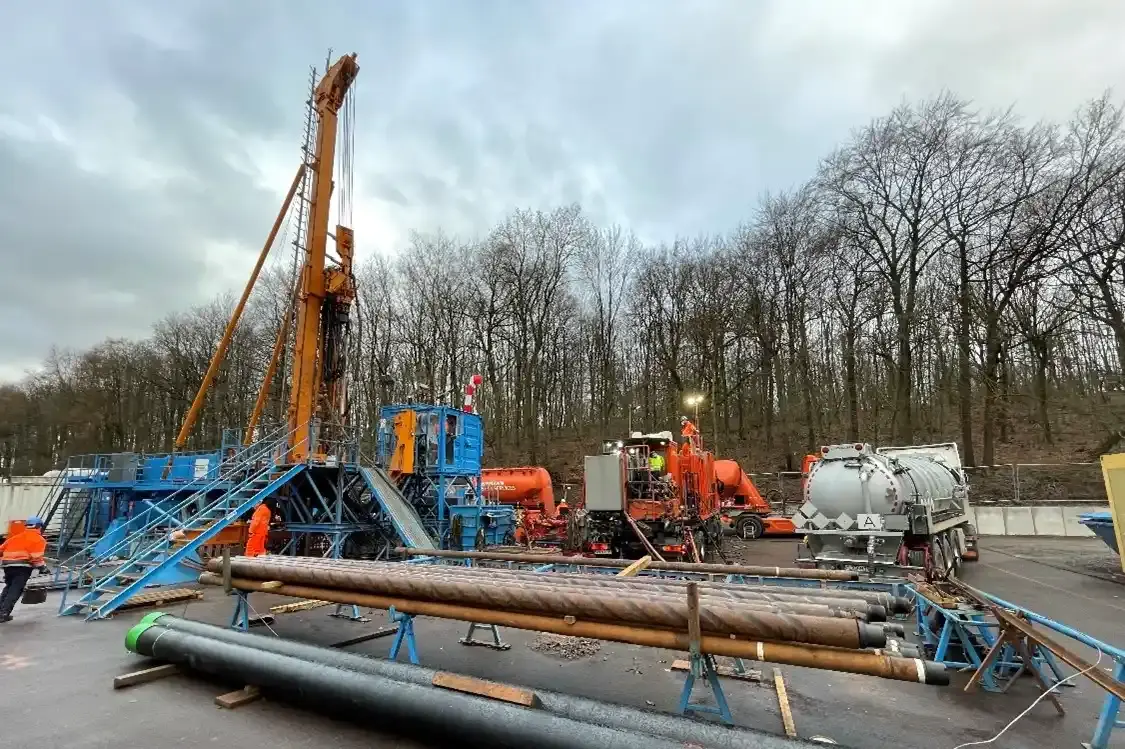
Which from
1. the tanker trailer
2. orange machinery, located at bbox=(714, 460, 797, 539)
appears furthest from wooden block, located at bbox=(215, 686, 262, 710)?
orange machinery, located at bbox=(714, 460, 797, 539)

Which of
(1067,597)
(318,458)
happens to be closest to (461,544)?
(318,458)

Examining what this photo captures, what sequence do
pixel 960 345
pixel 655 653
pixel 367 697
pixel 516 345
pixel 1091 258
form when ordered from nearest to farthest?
pixel 367 697
pixel 655 653
pixel 1091 258
pixel 960 345
pixel 516 345

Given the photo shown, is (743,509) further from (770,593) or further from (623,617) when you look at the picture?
(623,617)

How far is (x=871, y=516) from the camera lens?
1038 centimetres

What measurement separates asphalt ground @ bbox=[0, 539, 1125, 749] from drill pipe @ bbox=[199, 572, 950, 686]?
66cm

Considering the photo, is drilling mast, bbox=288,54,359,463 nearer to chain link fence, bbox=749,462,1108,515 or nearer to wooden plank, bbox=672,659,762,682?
wooden plank, bbox=672,659,762,682

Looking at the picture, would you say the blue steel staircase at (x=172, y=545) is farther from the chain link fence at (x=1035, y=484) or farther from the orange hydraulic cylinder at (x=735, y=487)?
the chain link fence at (x=1035, y=484)

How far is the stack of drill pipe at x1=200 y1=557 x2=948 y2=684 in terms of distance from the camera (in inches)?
126

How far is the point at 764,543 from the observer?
20.0 metres

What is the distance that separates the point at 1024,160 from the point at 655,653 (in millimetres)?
27880

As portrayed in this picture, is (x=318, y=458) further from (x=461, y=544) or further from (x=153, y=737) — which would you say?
(x=153, y=737)

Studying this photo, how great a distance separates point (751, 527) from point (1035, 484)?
473 inches

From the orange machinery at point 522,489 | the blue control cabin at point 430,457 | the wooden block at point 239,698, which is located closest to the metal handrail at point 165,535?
the blue control cabin at point 430,457

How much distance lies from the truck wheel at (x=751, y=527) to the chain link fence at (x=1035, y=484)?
7.28 ft
